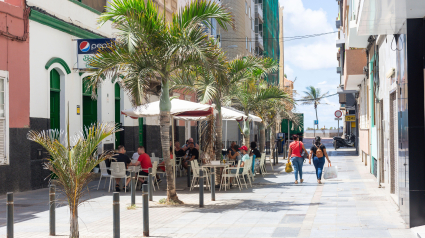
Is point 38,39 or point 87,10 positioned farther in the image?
point 87,10

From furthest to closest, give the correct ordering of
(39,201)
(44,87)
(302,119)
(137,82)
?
(302,119) → (44,87) → (39,201) → (137,82)

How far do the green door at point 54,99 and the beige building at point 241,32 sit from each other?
25.5 meters

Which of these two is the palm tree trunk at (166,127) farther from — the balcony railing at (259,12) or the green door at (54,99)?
the balcony railing at (259,12)

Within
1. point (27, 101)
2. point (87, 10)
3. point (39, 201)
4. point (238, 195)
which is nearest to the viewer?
point (39, 201)

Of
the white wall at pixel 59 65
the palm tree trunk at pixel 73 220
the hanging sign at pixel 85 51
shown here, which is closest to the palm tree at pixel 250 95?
the white wall at pixel 59 65

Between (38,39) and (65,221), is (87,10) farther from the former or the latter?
(65,221)

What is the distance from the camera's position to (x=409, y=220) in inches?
324

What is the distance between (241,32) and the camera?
157ft

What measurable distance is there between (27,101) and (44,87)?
110cm

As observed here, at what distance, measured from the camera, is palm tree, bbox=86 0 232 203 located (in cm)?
1105

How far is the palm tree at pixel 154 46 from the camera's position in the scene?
11055 millimetres

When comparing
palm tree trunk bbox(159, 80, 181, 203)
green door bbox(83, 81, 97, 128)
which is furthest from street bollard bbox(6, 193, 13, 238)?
green door bbox(83, 81, 97, 128)

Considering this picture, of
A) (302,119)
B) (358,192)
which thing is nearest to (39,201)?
(358,192)

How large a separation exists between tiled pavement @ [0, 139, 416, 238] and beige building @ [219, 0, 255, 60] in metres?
28.9
